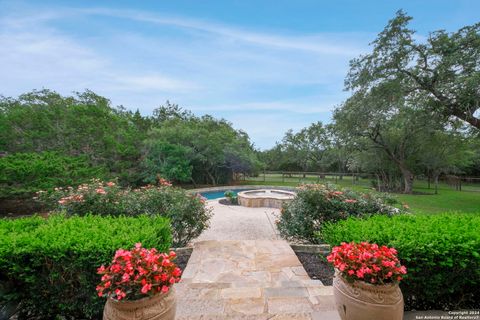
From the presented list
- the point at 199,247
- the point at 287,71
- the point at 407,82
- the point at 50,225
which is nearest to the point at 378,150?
the point at 407,82

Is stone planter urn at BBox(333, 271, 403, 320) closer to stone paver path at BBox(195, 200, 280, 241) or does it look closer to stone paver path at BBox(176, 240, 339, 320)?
stone paver path at BBox(176, 240, 339, 320)

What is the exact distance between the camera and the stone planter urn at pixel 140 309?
1.54 metres

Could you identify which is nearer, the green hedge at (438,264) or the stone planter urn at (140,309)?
the stone planter urn at (140,309)

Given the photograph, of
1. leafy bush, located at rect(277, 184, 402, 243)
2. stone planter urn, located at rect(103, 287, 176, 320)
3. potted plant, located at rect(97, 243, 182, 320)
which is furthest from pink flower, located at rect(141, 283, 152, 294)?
leafy bush, located at rect(277, 184, 402, 243)

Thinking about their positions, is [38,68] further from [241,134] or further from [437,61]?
[241,134]

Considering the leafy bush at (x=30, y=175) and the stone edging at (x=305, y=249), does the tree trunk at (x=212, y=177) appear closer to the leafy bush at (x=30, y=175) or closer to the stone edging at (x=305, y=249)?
the leafy bush at (x=30, y=175)

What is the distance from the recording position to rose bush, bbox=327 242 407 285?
1.68m

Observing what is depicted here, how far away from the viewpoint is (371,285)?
1693 mm

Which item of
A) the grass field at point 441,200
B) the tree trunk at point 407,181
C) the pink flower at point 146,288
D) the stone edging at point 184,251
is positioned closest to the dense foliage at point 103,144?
the stone edging at point 184,251

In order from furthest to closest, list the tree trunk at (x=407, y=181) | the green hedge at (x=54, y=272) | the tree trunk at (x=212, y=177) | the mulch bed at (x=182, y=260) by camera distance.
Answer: the tree trunk at (x=212, y=177) → the tree trunk at (x=407, y=181) → the mulch bed at (x=182, y=260) → the green hedge at (x=54, y=272)

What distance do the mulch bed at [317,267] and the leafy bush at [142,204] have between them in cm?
218

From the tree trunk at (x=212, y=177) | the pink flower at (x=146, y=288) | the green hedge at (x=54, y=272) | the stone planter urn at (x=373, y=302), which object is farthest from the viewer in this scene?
the tree trunk at (x=212, y=177)

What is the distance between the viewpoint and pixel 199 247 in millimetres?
4277

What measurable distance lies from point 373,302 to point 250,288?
1.44 m
